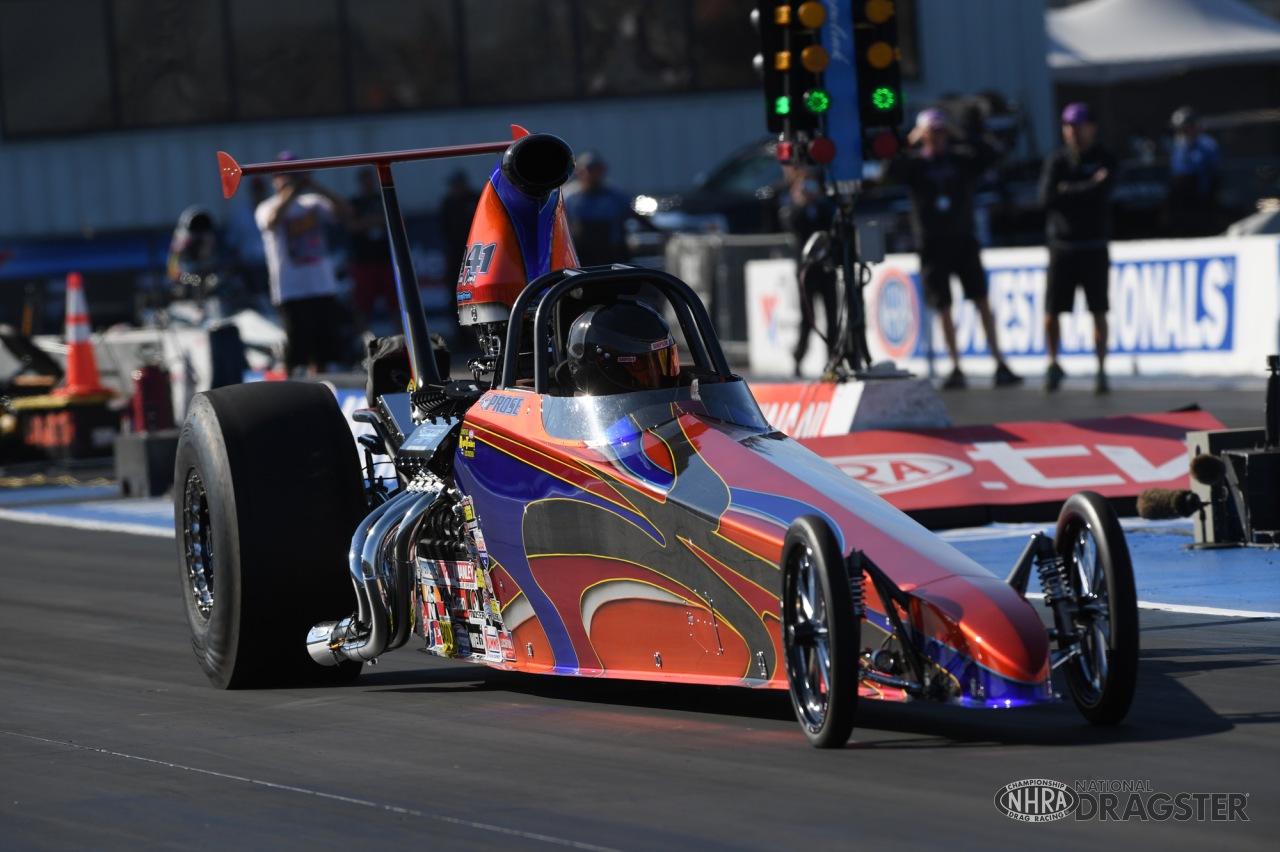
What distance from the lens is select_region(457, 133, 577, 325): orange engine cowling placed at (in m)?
8.52

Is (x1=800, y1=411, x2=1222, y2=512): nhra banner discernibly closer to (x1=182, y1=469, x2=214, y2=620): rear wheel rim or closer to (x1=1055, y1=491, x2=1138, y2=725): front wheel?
(x1=182, y1=469, x2=214, y2=620): rear wheel rim

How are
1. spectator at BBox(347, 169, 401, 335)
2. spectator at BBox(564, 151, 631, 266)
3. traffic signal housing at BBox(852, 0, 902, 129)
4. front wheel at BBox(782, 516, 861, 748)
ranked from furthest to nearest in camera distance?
spectator at BBox(347, 169, 401, 335) → spectator at BBox(564, 151, 631, 266) → traffic signal housing at BBox(852, 0, 902, 129) → front wheel at BBox(782, 516, 861, 748)

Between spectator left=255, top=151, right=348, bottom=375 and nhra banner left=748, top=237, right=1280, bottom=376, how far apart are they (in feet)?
18.2

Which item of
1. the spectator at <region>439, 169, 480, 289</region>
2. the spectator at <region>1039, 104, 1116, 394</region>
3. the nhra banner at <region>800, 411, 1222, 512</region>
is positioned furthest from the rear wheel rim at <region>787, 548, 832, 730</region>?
the spectator at <region>439, 169, 480, 289</region>

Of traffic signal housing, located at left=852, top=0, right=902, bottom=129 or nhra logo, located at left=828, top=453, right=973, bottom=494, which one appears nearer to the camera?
nhra logo, located at left=828, top=453, right=973, bottom=494

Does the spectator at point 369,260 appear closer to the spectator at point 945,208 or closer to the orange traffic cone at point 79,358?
the orange traffic cone at point 79,358

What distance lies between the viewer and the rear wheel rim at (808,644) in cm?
613

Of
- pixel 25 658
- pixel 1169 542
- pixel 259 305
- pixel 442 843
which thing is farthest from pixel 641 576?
pixel 259 305

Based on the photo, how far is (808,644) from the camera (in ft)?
20.3

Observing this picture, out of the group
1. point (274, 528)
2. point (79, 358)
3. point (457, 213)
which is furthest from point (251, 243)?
point (274, 528)

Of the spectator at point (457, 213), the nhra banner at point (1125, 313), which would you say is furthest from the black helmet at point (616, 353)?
the spectator at point (457, 213)

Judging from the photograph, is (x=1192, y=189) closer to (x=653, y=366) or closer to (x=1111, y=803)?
(x=653, y=366)

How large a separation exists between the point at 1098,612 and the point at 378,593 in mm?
2731

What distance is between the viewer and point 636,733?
22.2 ft
